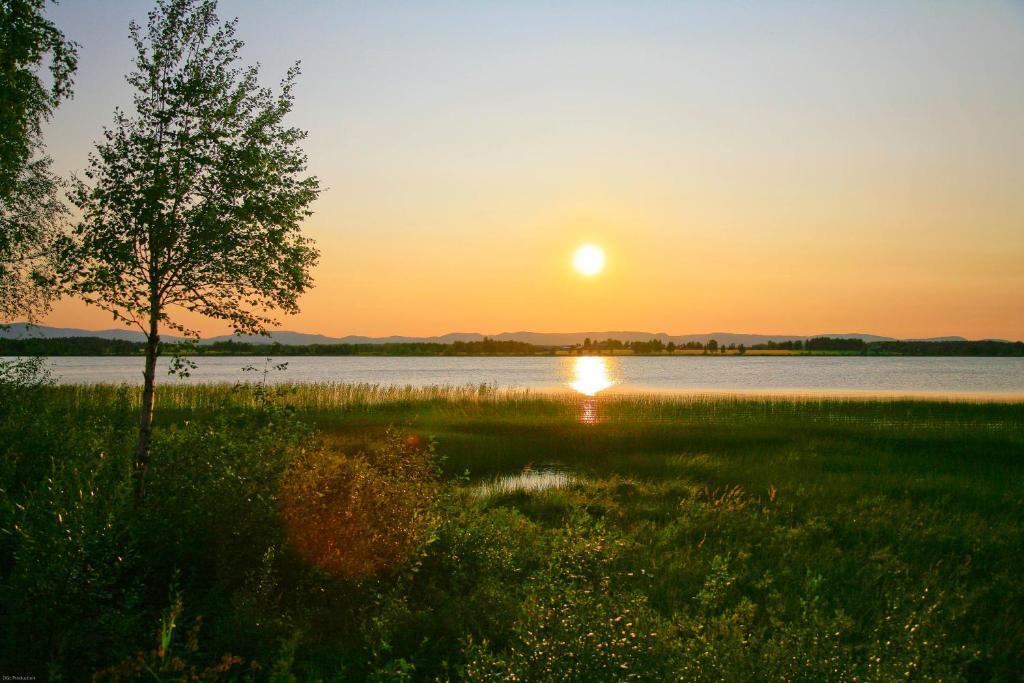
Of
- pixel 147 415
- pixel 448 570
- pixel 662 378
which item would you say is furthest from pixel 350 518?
pixel 662 378

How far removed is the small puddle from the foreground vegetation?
418mm

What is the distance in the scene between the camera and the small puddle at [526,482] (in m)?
18.4

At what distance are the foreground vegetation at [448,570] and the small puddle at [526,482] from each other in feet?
1.37

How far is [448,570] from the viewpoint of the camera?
10016mm

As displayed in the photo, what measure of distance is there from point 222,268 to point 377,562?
5.95 metres

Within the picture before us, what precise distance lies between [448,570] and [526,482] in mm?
10616

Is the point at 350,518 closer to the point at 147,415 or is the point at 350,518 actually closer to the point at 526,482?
the point at 147,415

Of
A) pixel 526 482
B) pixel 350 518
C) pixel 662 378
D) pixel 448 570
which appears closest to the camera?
pixel 350 518

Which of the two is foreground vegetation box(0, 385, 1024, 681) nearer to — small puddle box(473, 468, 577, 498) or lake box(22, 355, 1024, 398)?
small puddle box(473, 468, 577, 498)

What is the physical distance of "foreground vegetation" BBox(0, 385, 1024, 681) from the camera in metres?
6.46

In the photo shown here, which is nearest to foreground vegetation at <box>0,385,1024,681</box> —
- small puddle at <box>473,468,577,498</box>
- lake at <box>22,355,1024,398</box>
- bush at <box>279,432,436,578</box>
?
bush at <box>279,432,436,578</box>

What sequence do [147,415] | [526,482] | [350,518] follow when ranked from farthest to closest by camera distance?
[526,482]
[147,415]
[350,518]

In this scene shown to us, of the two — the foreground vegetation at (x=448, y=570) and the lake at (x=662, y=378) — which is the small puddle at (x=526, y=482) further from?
→ the lake at (x=662, y=378)

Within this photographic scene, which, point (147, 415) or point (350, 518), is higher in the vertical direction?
point (147, 415)
